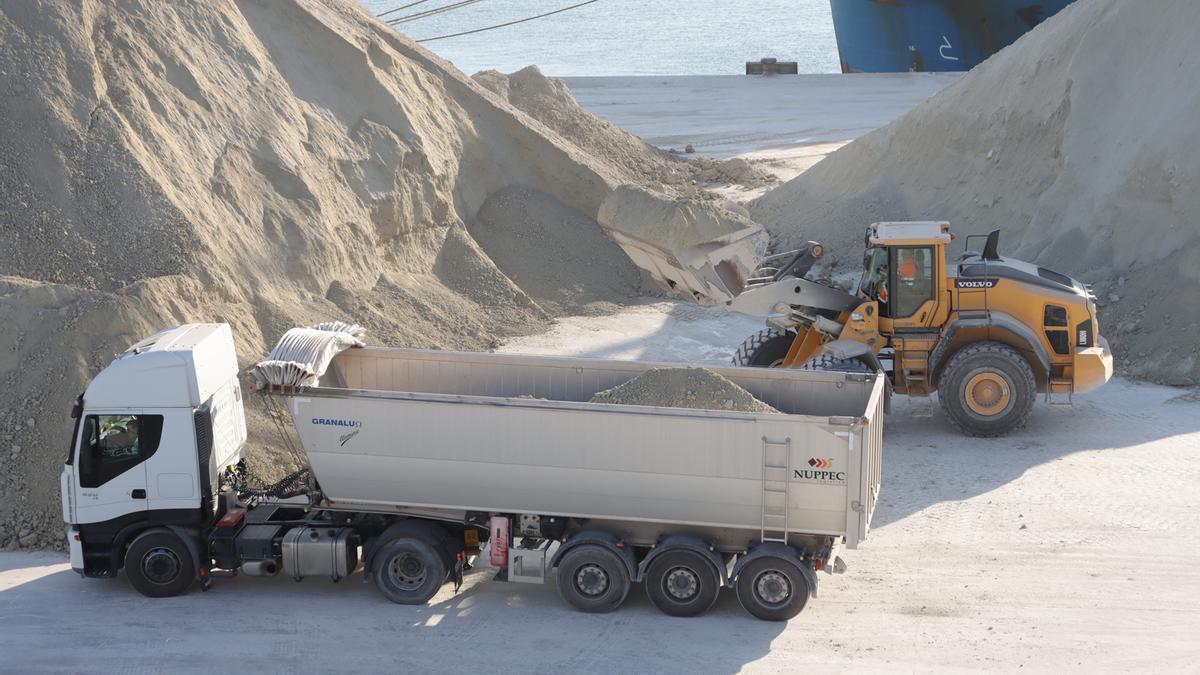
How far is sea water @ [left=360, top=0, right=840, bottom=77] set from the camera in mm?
86875

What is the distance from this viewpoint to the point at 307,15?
2225 centimetres

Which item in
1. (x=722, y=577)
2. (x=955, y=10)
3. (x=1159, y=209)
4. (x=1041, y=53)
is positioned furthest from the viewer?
(x=955, y=10)

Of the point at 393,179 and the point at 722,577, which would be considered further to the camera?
the point at 393,179

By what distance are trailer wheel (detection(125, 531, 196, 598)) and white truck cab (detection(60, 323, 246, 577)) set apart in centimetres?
14

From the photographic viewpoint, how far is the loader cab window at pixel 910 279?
15.8 meters

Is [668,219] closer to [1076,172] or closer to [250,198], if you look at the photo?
[250,198]

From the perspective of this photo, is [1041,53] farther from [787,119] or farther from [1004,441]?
[787,119]

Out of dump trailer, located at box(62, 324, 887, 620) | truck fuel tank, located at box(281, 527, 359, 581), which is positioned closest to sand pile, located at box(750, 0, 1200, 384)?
dump trailer, located at box(62, 324, 887, 620)

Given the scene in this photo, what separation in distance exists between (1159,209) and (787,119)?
21394 millimetres

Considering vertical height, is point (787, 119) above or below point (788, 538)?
above

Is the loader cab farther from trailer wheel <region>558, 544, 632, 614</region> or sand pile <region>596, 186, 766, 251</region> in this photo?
trailer wheel <region>558, 544, 632, 614</region>

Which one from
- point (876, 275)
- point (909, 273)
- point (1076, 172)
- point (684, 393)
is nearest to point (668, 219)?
point (876, 275)

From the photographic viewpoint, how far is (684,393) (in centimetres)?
1168

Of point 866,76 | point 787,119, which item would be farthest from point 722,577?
point 866,76
